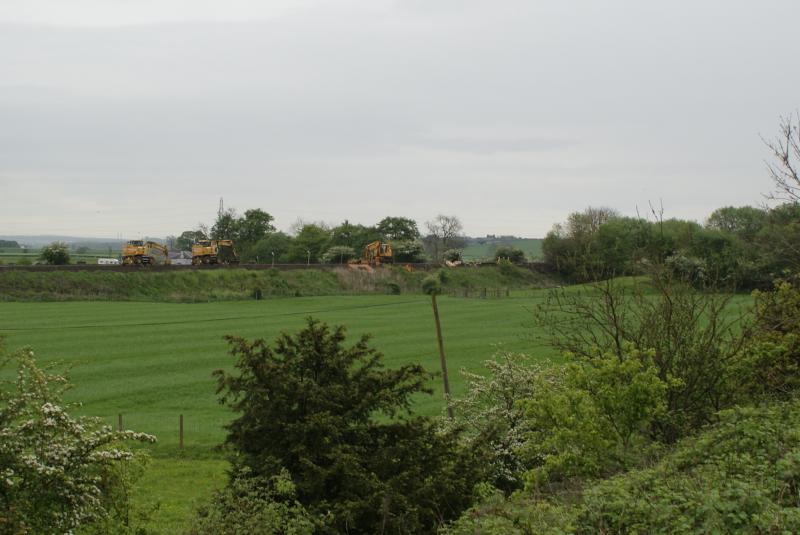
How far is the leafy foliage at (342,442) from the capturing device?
11977 millimetres

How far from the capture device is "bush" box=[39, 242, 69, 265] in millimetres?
89812

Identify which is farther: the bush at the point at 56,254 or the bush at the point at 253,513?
the bush at the point at 56,254

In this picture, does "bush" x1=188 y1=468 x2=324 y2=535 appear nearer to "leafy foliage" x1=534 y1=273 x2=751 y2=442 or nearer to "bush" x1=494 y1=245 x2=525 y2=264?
"leafy foliage" x1=534 y1=273 x2=751 y2=442

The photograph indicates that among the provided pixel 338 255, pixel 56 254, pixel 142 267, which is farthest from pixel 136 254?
pixel 338 255

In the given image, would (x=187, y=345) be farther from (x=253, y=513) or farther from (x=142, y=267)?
(x=142, y=267)

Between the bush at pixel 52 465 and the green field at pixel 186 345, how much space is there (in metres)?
1.70

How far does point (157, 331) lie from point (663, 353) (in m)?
41.7

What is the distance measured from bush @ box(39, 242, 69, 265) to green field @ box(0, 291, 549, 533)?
22.3 meters

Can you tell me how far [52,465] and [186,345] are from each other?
3615 cm

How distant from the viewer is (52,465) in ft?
34.8

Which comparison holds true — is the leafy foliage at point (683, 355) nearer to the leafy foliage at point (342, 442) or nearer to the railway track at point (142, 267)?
the leafy foliage at point (342, 442)

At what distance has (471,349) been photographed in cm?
4559

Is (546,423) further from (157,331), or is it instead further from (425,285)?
(425,285)

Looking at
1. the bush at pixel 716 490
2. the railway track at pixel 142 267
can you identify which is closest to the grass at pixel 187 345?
the bush at pixel 716 490
